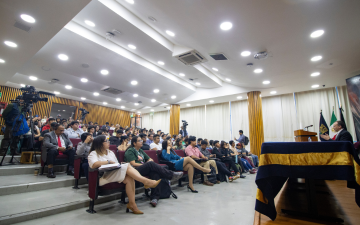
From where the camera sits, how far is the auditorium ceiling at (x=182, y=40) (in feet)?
10.6

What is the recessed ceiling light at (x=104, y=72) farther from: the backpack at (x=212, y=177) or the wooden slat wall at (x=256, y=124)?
the wooden slat wall at (x=256, y=124)

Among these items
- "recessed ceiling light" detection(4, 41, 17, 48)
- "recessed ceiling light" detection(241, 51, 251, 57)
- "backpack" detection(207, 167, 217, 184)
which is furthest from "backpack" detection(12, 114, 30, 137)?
"recessed ceiling light" detection(241, 51, 251, 57)

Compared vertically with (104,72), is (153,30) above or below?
above

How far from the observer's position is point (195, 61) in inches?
223

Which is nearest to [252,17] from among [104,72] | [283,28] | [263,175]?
[283,28]

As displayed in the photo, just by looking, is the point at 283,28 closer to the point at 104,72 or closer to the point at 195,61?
the point at 195,61

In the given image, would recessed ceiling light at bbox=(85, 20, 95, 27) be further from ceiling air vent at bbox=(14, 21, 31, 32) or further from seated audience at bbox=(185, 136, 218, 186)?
seated audience at bbox=(185, 136, 218, 186)

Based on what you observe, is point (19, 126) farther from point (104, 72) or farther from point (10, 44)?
point (104, 72)

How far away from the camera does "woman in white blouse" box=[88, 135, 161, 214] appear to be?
7.66ft

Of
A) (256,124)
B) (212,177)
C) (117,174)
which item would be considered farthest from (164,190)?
(256,124)

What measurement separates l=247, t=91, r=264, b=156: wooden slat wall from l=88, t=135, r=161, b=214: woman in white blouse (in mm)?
5850

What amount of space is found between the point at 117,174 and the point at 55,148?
1.91 metres

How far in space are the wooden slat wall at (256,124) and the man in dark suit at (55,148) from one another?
6.37 meters

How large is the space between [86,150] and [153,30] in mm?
3404
